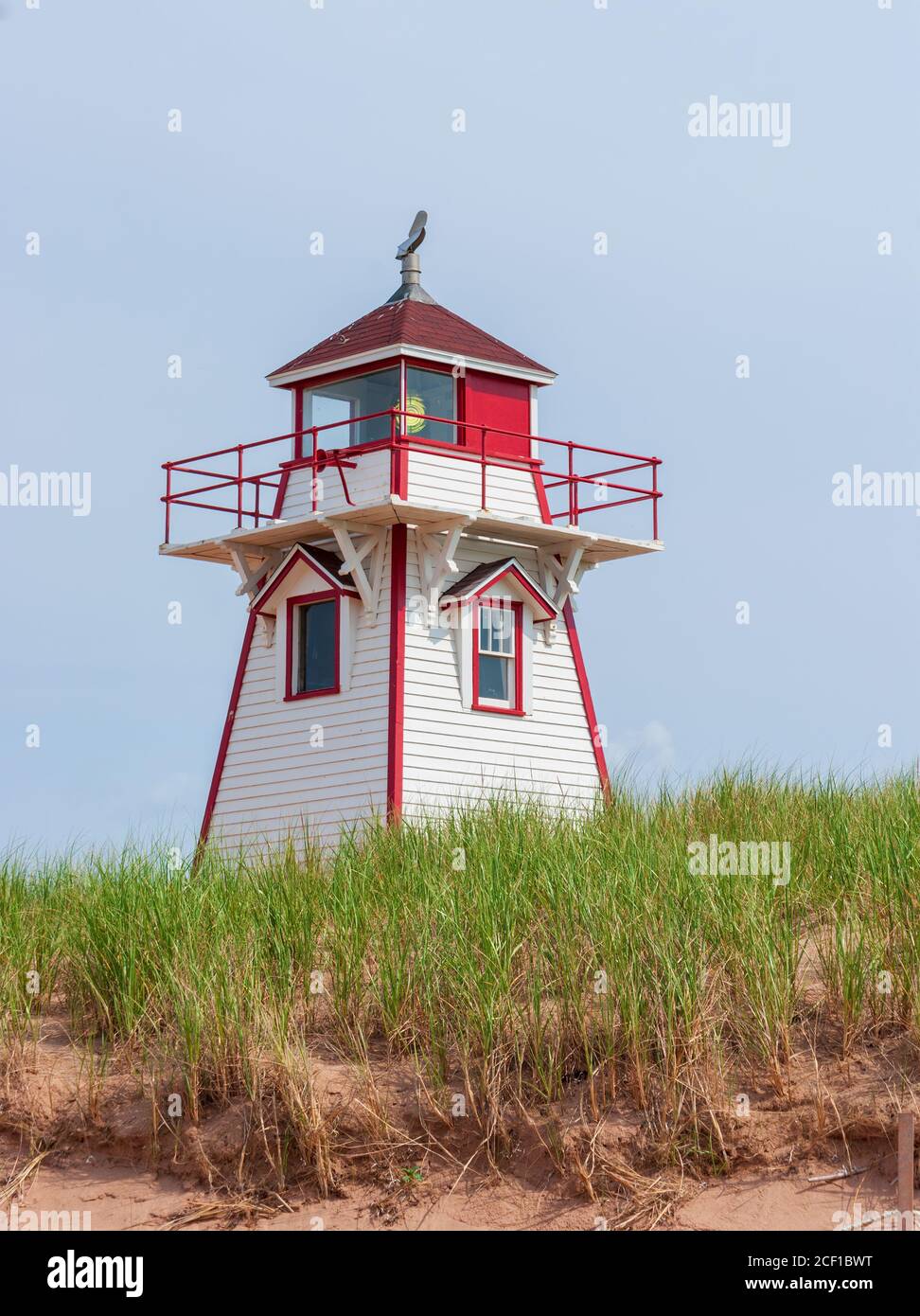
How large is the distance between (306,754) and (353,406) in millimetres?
5046

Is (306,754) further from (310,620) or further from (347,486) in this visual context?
(347,486)

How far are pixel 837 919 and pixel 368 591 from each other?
1355cm

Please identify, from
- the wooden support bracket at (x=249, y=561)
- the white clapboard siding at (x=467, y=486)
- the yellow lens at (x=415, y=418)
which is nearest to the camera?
the white clapboard siding at (x=467, y=486)

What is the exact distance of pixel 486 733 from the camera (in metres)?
25.5

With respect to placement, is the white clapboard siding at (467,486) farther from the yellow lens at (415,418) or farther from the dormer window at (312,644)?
the dormer window at (312,644)

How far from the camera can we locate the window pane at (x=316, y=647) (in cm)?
2591

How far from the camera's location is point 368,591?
993 inches

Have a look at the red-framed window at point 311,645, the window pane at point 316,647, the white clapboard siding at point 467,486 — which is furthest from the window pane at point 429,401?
the window pane at point 316,647

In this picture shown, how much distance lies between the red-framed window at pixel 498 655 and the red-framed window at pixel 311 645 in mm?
2020

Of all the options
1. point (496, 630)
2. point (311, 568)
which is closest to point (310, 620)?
point (311, 568)

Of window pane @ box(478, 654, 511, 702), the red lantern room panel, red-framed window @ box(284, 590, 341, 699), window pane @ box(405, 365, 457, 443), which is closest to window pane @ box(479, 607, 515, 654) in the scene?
window pane @ box(478, 654, 511, 702)

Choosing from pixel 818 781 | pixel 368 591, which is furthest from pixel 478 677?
pixel 818 781

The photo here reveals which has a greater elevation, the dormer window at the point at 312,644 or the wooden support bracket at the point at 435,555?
the wooden support bracket at the point at 435,555
